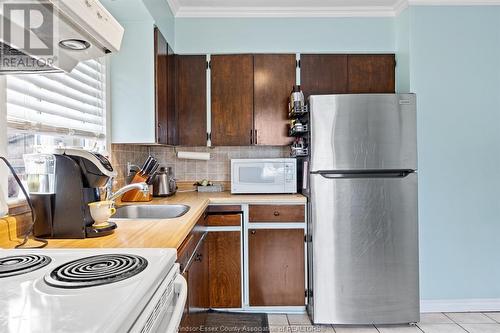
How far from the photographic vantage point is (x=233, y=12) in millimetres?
2809

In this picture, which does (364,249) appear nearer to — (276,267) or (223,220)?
(276,267)

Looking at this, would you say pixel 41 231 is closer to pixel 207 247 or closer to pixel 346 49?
pixel 207 247

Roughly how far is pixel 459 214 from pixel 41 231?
272 cm

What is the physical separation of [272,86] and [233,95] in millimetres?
337

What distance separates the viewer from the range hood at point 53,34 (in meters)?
0.85

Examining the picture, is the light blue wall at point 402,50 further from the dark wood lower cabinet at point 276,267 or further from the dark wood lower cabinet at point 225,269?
the dark wood lower cabinet at point 225,269

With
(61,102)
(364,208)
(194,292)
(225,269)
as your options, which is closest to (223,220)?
(225,269)

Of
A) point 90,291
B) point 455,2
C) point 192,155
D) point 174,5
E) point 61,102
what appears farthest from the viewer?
point 192,155

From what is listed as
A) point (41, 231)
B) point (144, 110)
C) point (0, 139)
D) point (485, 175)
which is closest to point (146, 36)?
point (144, 110)

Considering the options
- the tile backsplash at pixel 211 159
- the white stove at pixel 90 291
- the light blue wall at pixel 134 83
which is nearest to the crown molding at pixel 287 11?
the light blue wall at pixel 134 83

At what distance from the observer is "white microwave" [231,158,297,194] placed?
268 cm

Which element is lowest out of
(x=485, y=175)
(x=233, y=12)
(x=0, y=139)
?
(x=485, y=175)

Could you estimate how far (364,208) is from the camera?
2.28 meters

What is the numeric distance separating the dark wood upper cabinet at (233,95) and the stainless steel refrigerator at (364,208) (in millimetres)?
680
